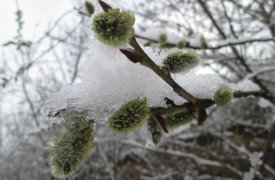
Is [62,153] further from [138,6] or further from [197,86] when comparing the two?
[138,6]

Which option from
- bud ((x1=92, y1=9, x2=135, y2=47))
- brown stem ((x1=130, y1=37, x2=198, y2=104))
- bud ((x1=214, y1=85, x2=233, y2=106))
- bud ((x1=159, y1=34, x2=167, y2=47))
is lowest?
bud ((x1=214, y1=85, x2=233, y2=106))

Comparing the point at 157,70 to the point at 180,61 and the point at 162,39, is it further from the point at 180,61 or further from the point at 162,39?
the point at 162,39

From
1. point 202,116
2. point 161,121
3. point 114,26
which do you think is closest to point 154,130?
point 161,121

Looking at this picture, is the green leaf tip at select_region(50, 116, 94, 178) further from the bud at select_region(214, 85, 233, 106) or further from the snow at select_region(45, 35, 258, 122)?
the bud at select_region(214, 85, 233, 106)

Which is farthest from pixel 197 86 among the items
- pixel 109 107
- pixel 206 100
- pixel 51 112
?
pixel 51 112

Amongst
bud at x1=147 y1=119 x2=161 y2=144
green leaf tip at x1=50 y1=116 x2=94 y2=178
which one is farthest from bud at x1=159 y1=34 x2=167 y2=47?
green leaf tip at x1=50 y1=116 x2=94 y2=178

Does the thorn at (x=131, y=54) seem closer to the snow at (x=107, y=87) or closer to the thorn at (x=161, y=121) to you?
the snow at (x=107, y=87)

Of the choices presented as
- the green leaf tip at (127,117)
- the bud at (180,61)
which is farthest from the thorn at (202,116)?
the green leaf tip at (127,117)
